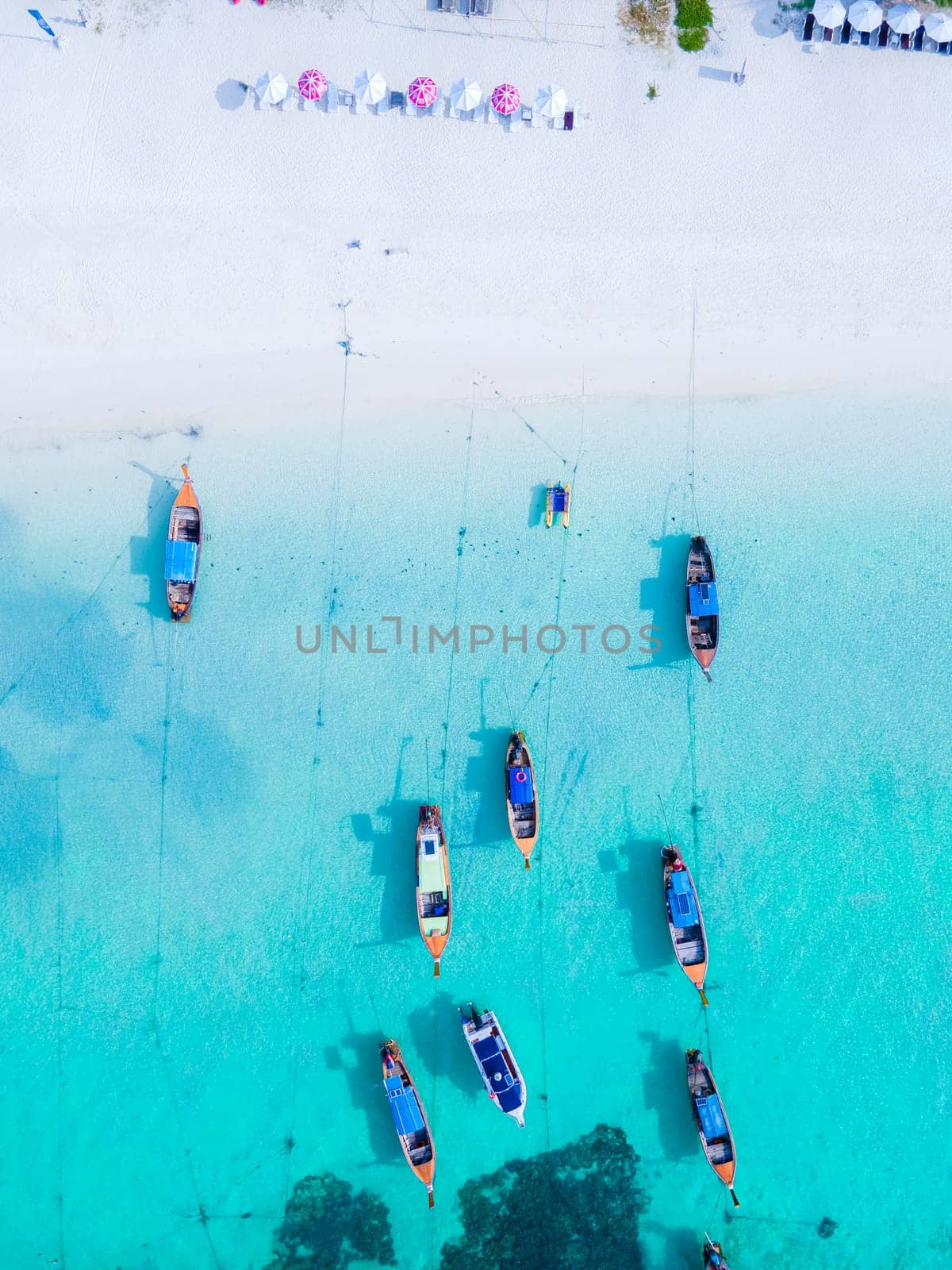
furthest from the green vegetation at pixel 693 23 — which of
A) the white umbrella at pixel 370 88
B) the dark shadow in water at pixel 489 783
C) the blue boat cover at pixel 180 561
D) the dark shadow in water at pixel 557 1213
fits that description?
the dark shadow in water at pixel 557 1213

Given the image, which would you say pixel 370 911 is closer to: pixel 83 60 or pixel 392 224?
pixel 392 224

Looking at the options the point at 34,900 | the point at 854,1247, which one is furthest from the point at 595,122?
the point at 854,1247

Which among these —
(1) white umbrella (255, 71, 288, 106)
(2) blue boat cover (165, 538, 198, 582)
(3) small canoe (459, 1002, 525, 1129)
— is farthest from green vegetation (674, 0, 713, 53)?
(3) small canoe (459, 1002, 525, 1129)

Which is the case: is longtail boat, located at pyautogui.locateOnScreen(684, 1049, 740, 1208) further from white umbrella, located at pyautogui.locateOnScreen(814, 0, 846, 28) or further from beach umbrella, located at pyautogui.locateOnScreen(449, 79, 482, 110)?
white umbrella, located at pyautogui.locateOnScreen(814, 0, 846, 28)

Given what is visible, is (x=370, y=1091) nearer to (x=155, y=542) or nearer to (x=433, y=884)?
(x=433, y=884)

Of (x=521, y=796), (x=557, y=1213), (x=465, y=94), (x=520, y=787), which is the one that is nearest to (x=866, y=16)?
(x=465, y=94)

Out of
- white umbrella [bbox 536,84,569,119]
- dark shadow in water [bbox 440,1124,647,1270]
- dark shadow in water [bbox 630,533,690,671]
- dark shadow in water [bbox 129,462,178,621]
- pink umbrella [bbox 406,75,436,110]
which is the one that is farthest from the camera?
dark shadow in water [bbox 630,533,690,671]
